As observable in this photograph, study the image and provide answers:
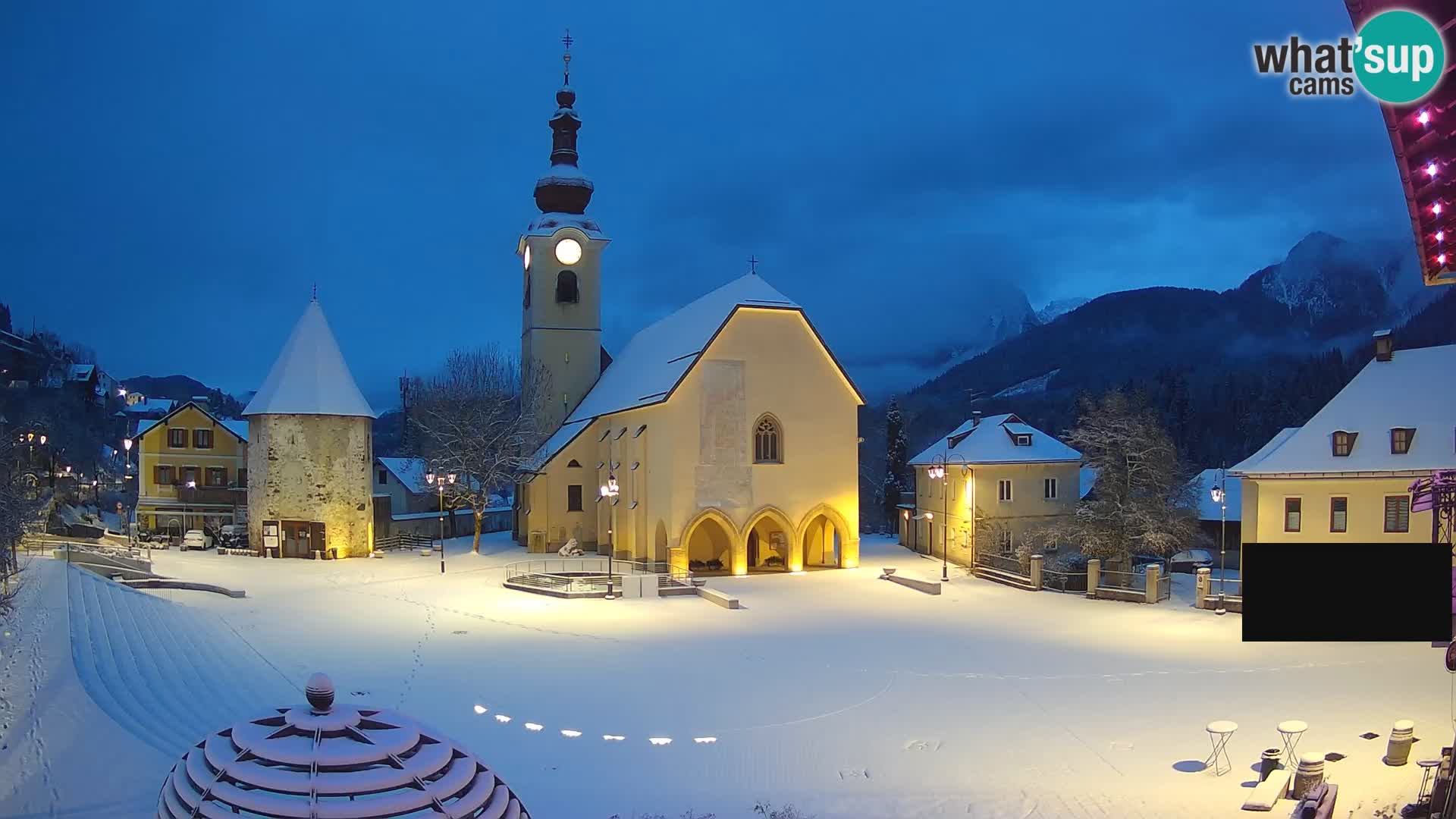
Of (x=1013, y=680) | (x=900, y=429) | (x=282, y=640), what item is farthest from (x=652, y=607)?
(x=900, y=429)

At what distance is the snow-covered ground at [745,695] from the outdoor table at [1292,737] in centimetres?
31

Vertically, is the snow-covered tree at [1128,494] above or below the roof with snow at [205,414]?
below

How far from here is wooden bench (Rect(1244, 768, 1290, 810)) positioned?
1108 centimetres

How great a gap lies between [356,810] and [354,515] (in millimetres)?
36226

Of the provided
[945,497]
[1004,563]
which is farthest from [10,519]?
[945,497]

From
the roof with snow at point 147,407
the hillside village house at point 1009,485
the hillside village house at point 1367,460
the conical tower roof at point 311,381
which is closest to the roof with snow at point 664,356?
the hillside village house at point 1009,485

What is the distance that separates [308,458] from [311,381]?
125 inches

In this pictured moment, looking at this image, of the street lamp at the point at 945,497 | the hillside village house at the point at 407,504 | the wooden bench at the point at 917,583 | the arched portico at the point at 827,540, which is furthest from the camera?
the hillside village house at the point at 407,504

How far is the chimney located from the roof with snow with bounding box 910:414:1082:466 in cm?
1092

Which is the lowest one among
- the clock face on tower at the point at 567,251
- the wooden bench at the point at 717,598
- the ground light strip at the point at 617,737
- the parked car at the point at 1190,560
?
the parked car at the point at 1190,560

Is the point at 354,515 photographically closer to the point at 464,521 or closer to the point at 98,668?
the point at 464,521

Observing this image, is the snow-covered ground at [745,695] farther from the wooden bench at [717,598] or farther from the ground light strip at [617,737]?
the wooden bench at [717,598]

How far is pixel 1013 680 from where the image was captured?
58.9ft

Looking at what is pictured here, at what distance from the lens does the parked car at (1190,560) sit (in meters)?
40.7
